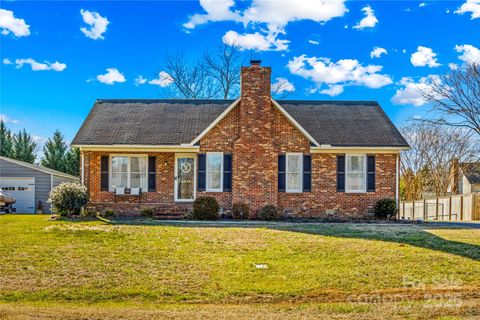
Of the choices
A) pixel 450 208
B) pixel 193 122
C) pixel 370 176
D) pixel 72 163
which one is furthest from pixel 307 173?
pixel 72 163

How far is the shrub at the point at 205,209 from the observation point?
20.0 metres

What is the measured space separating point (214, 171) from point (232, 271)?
439 inches

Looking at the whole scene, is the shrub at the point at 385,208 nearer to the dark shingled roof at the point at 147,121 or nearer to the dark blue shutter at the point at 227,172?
the dark blue shutter at the point at 227,172

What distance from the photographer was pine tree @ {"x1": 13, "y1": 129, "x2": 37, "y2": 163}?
44.8 meters

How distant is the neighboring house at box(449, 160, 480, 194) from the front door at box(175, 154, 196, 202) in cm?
2892

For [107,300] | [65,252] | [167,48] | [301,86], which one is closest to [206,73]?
[167,48]

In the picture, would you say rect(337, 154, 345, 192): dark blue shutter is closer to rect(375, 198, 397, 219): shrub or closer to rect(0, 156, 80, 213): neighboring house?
rect(375, 198, 397, 219): shrub

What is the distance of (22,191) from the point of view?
28.6 meters

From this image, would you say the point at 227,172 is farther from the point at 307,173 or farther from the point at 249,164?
the point at 307,173

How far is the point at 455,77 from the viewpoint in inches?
1049

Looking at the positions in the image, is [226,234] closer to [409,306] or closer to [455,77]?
[409,306]

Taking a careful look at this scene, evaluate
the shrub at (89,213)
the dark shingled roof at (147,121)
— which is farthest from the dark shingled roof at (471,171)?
the shrub at (89,213)

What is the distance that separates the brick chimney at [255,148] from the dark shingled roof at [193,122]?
223 centimetres

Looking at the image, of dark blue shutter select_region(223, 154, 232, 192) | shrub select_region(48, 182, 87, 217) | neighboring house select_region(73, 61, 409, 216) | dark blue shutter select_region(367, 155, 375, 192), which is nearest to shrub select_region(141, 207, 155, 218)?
neighboring house select_region(73, 61, 409, 216)
